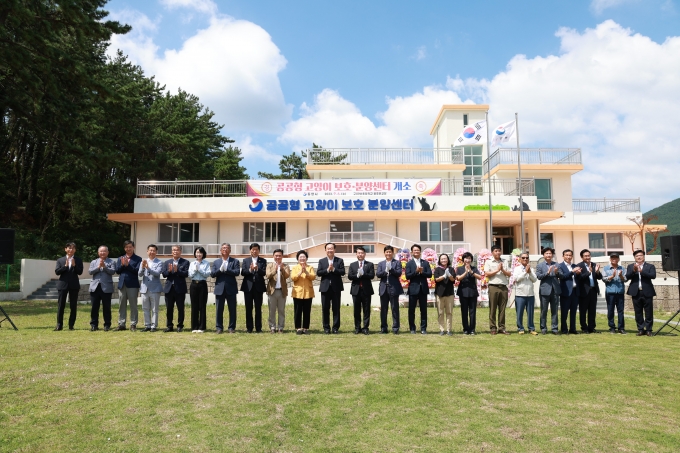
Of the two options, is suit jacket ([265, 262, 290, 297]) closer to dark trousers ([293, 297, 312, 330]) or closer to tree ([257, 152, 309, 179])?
dark trousers ([293, 297, 312, 330])

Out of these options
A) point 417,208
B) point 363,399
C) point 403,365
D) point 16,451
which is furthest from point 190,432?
point 417,208

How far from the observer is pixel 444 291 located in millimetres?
9930

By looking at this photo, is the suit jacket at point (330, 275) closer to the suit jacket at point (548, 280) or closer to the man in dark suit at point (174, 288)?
the man in dark suit at point (174, 288)

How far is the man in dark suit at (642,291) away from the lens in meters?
9.85

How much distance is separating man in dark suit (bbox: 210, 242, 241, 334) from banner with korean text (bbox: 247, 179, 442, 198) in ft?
51.4

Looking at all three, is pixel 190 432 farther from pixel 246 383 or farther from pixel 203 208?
pixel 203 208

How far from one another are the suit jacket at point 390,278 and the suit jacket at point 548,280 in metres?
2.86

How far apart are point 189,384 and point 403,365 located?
280 centimetres

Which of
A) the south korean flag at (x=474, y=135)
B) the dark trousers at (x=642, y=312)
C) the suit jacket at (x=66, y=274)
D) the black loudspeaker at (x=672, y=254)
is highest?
the south korean flag at (x=474, y=135)

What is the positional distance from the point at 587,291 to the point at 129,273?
946 cm

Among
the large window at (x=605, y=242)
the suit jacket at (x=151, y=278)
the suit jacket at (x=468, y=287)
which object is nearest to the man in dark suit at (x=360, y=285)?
the suit jacket at (x=468, y=287)

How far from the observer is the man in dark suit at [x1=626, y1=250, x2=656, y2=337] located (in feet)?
32.3

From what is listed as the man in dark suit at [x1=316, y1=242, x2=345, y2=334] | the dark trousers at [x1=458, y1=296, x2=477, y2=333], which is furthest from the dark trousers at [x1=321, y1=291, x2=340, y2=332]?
the dark trousers at [x1=458, y1=296, x2=477, y2=333]

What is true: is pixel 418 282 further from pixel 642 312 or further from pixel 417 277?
pixel 642 312
